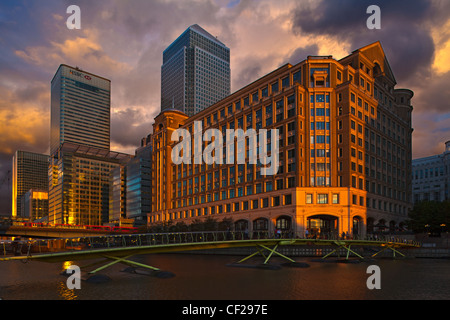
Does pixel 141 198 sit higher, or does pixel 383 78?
pixel 383 78

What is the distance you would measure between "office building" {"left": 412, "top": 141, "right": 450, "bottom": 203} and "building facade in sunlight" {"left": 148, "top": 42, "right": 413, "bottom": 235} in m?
56.2

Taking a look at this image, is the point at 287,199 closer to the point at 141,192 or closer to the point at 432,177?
the point at 141,192

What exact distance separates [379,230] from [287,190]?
28285 mm

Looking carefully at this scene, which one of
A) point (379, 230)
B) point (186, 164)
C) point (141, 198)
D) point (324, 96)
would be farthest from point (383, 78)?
point (141, 198)

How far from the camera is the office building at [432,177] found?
575ft

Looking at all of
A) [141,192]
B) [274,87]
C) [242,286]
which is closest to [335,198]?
[274,87]

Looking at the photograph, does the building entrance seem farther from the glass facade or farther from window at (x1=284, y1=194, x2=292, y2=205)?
the glass facade

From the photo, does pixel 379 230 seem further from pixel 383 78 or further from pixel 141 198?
A: pixel 141 198

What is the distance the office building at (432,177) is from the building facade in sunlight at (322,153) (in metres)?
56.2

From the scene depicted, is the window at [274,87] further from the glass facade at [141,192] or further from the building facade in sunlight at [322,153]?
the glass facade at [141,192]

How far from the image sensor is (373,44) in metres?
114

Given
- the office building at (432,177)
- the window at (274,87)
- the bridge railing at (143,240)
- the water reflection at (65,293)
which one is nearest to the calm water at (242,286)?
the water reflection at (65,293)

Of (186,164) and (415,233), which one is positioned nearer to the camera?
(415,233)

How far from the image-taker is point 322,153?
99.4 m
